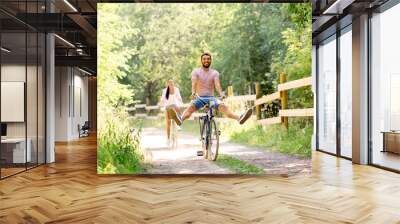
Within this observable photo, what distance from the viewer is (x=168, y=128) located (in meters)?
6.76

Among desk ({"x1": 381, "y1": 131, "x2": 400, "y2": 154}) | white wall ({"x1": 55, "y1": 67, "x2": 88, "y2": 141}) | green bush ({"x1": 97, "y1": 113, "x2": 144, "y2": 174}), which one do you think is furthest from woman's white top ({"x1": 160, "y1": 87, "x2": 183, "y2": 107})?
white wall ({"x1": 55, "y1": 67, "x2": 88, "y2": 141})

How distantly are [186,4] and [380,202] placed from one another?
12.7 ft

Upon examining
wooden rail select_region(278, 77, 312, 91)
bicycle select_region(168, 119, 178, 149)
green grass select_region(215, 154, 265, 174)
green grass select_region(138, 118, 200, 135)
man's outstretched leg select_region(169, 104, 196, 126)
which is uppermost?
wooden rail select_region(278, 77, 312, 91)

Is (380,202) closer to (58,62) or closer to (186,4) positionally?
(186,4)

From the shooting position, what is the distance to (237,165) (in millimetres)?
6855

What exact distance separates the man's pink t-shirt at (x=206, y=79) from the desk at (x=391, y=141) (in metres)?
3.14

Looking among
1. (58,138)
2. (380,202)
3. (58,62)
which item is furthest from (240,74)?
(58,138)

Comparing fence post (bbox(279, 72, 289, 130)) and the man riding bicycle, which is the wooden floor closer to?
fence post (bbox(279, 72, 289, 130))

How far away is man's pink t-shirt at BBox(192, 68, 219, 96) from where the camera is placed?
22.2ft

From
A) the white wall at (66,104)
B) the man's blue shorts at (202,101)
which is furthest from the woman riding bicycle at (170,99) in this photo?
the white wall at (66,104)

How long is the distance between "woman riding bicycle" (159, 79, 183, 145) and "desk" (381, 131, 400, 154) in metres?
3.57

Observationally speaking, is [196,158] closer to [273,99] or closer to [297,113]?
[273,99]

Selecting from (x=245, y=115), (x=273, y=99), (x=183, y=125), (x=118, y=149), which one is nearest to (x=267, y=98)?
(x=273, y=99)

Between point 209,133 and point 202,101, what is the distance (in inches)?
19.4
